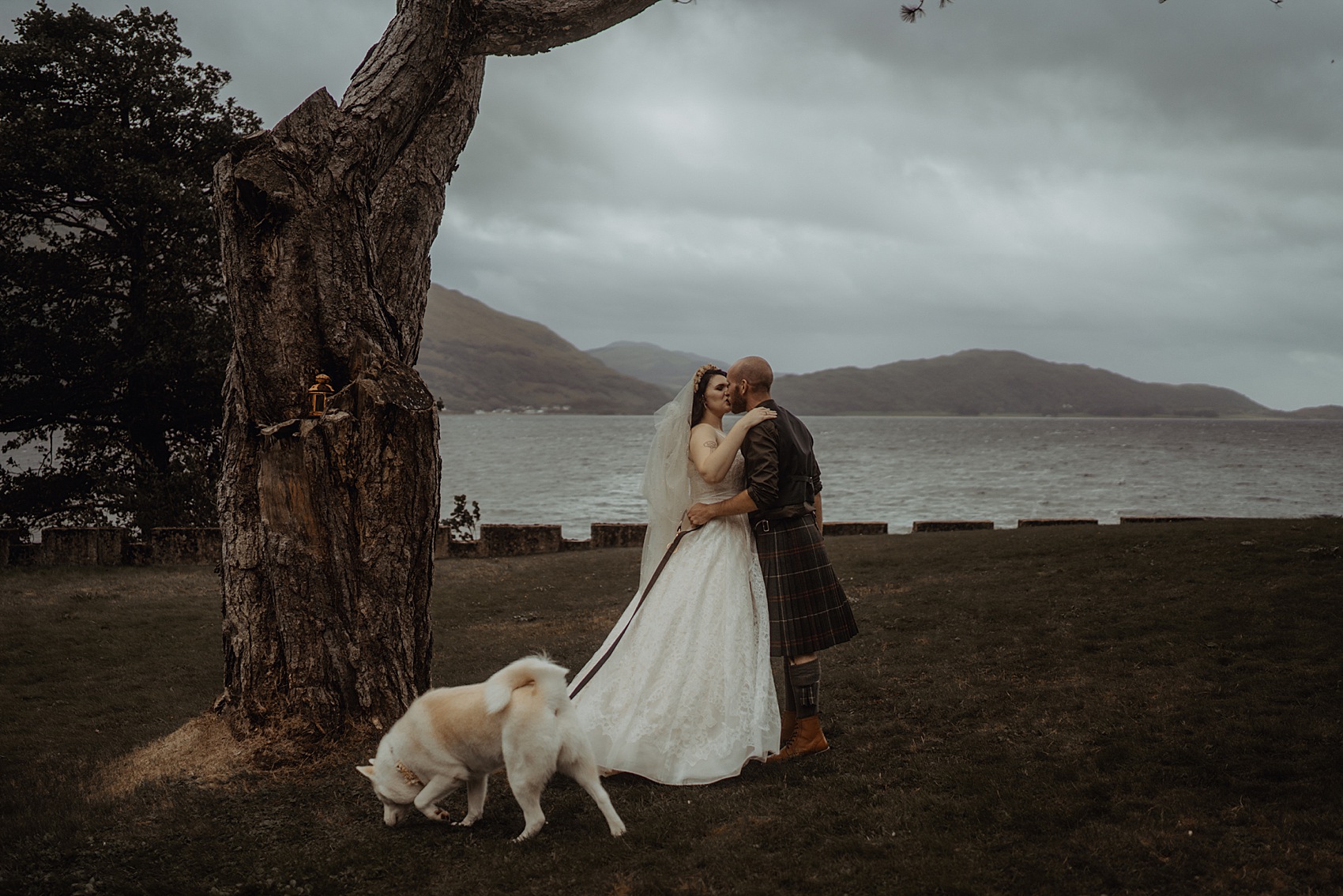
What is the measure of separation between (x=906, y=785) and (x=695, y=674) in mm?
1374

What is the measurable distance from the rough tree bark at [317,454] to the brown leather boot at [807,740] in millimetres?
2593

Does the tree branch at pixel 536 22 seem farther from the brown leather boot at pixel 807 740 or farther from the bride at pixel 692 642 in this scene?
the brown leather boot at pixel 807 740

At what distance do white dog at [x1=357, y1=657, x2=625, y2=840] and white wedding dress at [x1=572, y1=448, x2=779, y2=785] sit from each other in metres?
0.78

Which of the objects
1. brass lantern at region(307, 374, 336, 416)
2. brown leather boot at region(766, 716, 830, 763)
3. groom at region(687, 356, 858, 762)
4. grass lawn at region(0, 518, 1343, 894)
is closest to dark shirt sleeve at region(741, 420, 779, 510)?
groom at region(687, 356, 858, 762)

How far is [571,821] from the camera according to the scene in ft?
15.1

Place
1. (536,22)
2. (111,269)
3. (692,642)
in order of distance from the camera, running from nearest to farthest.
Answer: (692,642) < (536,22) < (111,269)

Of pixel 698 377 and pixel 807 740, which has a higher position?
pixel 698 377

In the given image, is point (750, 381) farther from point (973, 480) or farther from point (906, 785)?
point (973, 480)

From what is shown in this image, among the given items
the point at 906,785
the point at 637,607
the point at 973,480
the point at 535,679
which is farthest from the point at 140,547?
the point at 973,480

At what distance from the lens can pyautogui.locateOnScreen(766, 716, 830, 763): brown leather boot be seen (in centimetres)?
554

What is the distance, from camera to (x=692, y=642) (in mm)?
5387

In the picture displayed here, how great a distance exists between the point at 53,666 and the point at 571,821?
23.1ft

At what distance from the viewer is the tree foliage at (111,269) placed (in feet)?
52.7

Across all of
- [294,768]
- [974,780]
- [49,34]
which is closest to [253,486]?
[294,768]
